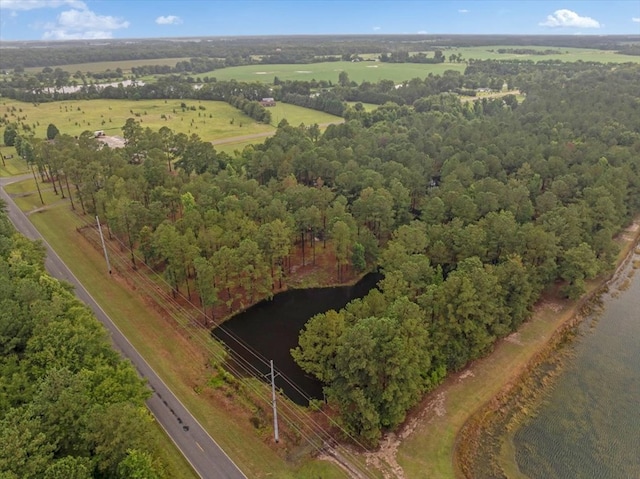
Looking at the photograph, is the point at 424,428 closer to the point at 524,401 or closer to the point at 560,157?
the point at 524,401

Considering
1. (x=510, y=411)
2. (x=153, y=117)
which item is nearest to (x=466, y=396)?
(x=510, y=411)

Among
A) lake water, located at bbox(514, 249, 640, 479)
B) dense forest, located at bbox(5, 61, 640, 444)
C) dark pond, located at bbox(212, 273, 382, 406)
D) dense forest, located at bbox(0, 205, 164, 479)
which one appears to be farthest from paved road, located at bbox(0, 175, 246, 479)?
lake water, located at bbox(514, 249, 640, 479)

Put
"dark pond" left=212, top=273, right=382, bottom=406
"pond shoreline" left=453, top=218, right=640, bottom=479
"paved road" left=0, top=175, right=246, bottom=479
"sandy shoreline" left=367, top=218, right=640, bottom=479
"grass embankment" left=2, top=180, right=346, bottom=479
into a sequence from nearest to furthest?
"paved road" left=0, top=175, right=246, bottom=479 → "grass embankment" left=2, top=180, right=346, bottom=479 → "sandy shoreline" left=367, top=218, right=640, bottom=479 → "pond shoreline" left=453, top=218, right=640, bottom=479 → "dark pond" left=212, top=273, right=382, bottom=406

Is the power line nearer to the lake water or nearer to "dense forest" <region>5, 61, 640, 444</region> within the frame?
"dense forest" <region>5, 61, 640, 444</region>

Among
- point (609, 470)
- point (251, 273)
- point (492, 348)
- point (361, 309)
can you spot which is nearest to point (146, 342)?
point (251, 273)

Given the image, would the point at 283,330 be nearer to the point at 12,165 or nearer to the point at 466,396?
the point at 466,396

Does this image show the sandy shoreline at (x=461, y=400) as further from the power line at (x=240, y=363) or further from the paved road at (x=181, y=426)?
the paved road at (x=181, y=426)

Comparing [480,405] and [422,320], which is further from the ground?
[422,320]
